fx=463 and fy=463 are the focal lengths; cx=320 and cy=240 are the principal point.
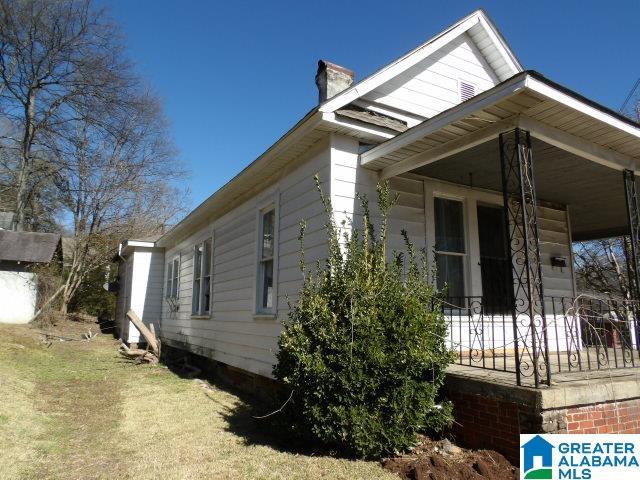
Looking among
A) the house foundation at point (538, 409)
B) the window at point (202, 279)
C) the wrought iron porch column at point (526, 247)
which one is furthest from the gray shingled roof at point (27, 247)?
the wrought iron porch column at point (526, 247)

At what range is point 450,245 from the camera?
702 centimetres

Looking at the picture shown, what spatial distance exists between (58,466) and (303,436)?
2.43 meters

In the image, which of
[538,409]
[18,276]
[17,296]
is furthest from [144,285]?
[538,409]

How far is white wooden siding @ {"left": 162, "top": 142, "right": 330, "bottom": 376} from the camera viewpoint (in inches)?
259

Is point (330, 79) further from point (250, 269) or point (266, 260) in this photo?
point (250, 269)

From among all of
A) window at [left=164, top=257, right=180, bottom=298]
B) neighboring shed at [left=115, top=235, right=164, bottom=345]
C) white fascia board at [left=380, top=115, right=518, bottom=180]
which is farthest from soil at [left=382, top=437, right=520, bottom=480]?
neighboring shed at [left=115, top=235, right=164, bottom=345]

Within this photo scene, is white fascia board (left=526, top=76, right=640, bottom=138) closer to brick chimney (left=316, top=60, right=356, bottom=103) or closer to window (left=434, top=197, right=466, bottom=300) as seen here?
window (left=434, top=197, right=466, bottom=300)

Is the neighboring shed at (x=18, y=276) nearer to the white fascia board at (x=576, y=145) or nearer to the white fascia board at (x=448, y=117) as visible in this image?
the white fascia board at (x=448, y=117)

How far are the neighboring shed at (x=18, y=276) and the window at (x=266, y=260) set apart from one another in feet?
48.9

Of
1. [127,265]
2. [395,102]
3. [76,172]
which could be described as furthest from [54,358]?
[76,172]

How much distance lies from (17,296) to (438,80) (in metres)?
18.4

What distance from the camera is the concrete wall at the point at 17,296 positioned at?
18.4 m

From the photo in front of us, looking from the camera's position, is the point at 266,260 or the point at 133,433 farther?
the point at 266,260

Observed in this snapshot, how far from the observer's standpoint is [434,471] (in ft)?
13.2
